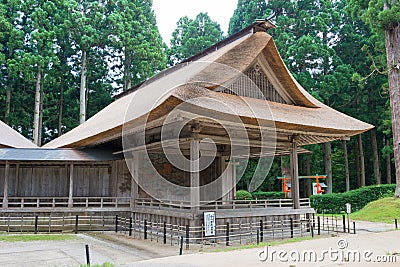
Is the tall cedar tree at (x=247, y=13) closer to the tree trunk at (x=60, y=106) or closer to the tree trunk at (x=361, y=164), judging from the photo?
the tree trunk at (x=361, y=164)

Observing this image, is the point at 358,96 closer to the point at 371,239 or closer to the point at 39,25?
the point at 371,239

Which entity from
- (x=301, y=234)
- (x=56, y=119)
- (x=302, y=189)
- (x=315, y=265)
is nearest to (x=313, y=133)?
(x=301, y=234)

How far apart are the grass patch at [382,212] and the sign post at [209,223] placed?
966 centimetres

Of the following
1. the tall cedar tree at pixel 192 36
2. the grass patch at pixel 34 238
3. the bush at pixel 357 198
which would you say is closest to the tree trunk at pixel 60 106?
the tall cedar tree at pixel 192 36

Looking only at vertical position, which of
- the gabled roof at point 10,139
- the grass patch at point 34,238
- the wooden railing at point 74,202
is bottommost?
the grass patch at point 34,238

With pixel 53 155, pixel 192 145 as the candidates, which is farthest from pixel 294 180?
pixel 53 155

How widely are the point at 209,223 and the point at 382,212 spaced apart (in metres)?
11.1

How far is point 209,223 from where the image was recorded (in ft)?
36.1

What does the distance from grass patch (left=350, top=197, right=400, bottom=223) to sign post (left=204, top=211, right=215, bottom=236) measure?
966cm

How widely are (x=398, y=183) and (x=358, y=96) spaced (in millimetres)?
13095

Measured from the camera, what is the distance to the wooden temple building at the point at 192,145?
37.3ft

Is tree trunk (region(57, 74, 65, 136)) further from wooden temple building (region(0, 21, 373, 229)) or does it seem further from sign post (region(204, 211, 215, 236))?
sign post (region(204, 211, 215, 236))

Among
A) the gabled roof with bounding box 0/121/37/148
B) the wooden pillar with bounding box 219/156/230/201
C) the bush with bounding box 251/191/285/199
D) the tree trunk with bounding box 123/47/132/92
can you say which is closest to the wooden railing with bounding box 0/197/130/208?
the gabled roof with bounding box 0/121/37/148

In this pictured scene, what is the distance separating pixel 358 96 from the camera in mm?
30453
